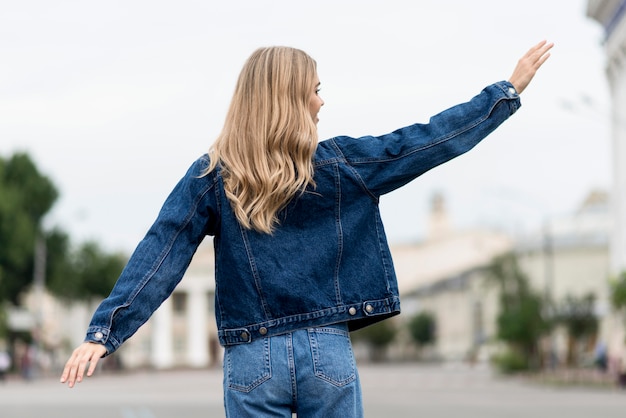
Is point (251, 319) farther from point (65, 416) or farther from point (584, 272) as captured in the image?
point (584, 272)

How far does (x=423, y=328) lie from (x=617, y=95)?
73.3m

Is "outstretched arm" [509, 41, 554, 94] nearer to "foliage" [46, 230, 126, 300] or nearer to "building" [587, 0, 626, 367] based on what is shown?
"building" [587, 0, 626, 367]

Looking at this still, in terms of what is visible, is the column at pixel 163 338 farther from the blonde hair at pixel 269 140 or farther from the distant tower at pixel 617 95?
the blonde hair at pixel 269 140

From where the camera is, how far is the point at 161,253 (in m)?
4.18

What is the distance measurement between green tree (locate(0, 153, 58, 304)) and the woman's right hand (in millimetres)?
69506

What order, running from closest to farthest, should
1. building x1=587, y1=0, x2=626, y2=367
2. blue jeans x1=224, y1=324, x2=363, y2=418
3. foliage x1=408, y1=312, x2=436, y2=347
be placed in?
blue jeans x1=224, y1=324, x2=363, y2=418 → building x1=587, y1=0, x2=626, y2=367 → foliage x1=408, y1=312, x2=436, y2=347

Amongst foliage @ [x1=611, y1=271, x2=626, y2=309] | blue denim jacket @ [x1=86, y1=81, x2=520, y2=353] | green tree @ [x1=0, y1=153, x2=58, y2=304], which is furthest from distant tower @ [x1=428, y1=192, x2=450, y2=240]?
blue denim jacket @ [x1=86, y1=81, x2=520, y2=353]

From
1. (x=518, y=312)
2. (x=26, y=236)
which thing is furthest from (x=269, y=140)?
(x=26, y=236)

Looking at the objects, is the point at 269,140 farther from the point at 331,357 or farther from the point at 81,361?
the point at 81,361

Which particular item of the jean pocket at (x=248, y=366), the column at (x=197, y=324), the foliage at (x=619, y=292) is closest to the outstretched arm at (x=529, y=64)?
the jean pocket at (x=248, y=366)

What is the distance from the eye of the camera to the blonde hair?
4059 mm

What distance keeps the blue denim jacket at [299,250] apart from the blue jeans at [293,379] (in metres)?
0.05

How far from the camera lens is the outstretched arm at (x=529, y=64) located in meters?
4.41

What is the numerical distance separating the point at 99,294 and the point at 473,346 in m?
34.6
